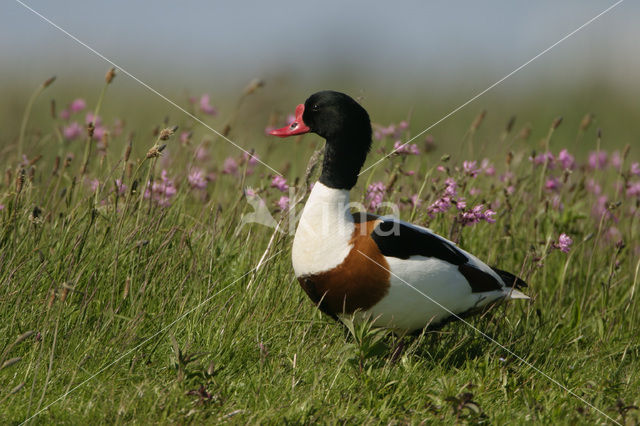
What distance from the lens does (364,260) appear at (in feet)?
10.9

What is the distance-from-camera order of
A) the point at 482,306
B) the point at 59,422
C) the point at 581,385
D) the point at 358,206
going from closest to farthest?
the point at 59,422 → the point at 581,385 → the point at 482,306 → the point at 358,206

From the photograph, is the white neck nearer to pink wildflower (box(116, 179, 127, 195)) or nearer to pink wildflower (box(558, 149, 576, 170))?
pink wildflower (box(116, 179, 127, 195))

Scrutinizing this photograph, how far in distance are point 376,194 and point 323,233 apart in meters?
1.29

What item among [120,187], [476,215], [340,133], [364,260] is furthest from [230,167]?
[364,260]

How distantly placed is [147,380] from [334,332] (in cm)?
107

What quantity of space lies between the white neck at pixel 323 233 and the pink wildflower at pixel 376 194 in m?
0.85

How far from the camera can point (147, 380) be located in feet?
9.80

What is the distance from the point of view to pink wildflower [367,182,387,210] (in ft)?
14.6

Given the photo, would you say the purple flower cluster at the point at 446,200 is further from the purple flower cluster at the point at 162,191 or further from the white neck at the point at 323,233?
the purple flower cluster at the point at 162,191

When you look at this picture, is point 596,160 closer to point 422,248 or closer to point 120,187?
point 422,248

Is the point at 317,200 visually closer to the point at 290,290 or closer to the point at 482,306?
the point at 290,290

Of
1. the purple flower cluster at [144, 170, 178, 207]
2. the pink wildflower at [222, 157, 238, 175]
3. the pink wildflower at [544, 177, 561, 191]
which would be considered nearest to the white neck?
the purple flower cluster at [144, 170, 178, 207]

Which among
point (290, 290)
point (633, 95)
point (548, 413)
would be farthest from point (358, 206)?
point (633, 95)

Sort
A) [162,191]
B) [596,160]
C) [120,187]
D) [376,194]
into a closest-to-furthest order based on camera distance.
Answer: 1. [120,187]
2. [162,191]
3. [376,194]
4. [596,160]
